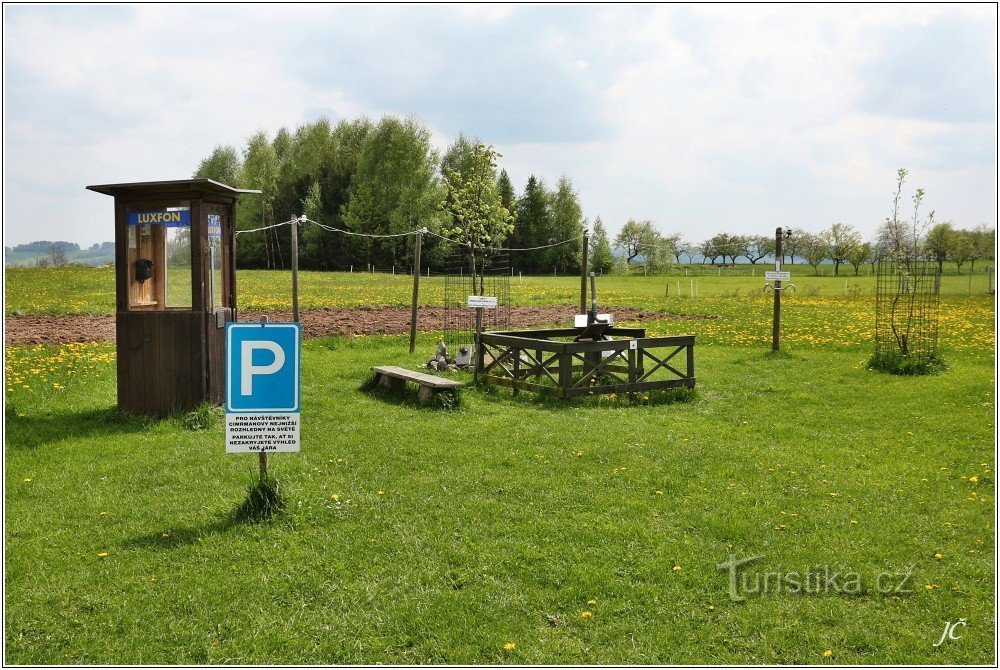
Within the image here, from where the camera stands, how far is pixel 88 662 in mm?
4727

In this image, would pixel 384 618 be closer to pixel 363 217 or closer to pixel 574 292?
pixel 574 292

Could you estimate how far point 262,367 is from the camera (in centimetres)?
674

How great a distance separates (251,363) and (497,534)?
7.64 feet

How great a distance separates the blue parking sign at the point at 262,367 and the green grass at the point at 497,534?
90 centimetres

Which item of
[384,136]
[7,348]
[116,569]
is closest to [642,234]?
[384,136]

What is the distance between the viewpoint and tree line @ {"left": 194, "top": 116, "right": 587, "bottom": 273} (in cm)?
6050

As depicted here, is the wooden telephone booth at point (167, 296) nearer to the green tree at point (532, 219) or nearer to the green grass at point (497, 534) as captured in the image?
the green grass at point (497, 534)

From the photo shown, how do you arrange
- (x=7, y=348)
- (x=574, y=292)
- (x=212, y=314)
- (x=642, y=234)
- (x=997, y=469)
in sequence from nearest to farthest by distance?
(x=997, y=469), (x=212, y=314), (x=7, y=348), (x=574, y=292), (x=642, y=234)

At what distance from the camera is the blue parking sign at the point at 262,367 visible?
262 inches

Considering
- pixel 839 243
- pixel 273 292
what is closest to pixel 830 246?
pixel 839 243

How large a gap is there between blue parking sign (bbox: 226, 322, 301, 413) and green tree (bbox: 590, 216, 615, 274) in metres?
70.9

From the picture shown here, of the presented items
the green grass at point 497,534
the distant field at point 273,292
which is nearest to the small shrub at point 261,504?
the green grass at point 497,534

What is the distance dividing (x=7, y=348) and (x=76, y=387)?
18.4 feet

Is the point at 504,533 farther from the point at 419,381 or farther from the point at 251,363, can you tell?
the point at 419,381
